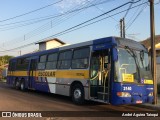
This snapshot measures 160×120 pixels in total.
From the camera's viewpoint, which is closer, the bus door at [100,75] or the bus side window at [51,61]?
the bus door at [100,75]

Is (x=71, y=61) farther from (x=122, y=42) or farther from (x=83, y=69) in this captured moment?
(x=122, y=42)

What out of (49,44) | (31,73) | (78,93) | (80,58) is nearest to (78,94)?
(78,93)

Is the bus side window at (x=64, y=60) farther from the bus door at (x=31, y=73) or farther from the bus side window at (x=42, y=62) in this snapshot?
the bus door at (x=31, y=73)

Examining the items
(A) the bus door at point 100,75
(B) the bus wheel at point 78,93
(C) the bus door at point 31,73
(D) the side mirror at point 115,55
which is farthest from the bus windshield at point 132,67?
(C) the bus door at point 31,73

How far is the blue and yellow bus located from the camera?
12.4m

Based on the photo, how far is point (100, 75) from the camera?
528 inches

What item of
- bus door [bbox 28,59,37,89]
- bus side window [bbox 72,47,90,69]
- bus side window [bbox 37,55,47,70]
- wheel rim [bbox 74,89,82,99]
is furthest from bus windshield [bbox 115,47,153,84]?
bus door [bbox 28,59,37,89]

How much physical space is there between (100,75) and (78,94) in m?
1.80

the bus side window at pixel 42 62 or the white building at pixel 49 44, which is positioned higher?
the white building at pixel 49 44

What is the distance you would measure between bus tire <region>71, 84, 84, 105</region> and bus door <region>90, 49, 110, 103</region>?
0.78m

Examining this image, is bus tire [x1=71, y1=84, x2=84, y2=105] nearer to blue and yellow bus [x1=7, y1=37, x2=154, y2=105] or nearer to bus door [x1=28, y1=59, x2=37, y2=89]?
blue and yellow bus [x1=7, y1=37, x2=154, y2=105]

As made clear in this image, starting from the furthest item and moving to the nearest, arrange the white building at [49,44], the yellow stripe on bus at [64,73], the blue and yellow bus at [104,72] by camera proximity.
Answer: the white building at [49,44]
the yellow stripe on bus at [64,73]
the blue and yellow bus at [104,72]

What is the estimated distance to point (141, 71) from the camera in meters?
13.1

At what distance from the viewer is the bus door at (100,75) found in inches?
507
